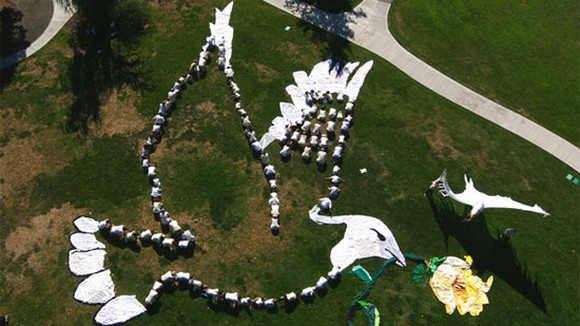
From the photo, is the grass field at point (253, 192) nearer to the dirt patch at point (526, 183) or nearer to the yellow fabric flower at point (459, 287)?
the dirt patch at point (526, 183)

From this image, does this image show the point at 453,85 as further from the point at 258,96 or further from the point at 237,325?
the point at 237,325

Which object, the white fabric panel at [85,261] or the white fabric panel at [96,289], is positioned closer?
the white fabric panel at [96,289]

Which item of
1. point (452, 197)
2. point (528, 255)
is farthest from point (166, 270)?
point (528, 255)

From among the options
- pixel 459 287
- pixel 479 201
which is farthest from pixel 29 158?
pixel 479 201

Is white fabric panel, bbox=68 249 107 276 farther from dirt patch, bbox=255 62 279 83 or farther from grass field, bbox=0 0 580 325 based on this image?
dirt patch, bbox=255 62 279 83

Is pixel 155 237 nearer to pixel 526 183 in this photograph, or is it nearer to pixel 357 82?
pixel 357 82

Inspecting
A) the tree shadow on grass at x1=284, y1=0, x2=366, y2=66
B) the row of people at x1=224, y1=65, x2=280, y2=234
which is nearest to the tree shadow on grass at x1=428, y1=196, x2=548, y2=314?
the row of people at x1=224, y1=65, x2=280, y2=234

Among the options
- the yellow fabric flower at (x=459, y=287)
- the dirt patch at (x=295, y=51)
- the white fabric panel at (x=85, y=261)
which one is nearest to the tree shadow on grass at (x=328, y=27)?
the dirt patch at (x=295, y=51)
